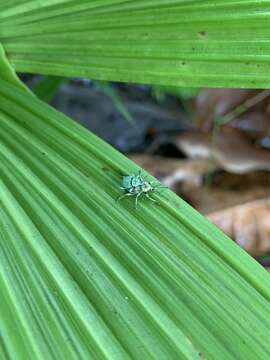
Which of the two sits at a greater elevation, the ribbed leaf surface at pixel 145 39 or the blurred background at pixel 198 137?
the blurred background at pixel 198 137

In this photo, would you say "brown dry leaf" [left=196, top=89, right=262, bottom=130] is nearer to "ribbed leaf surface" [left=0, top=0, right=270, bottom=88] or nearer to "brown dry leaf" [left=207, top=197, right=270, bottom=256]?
"brown dry leaf" [left=207, top=197, right=270, bottom=256]

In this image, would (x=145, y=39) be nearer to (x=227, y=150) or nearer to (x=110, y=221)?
(x=110, y=221)

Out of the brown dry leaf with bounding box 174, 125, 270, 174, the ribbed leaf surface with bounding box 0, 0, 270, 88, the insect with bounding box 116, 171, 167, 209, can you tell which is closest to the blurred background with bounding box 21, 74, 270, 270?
the brown dry leaf with bounding box 174, 125, 270, 174

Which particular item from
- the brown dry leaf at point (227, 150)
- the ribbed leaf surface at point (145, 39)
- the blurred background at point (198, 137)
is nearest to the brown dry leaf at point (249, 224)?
the blurred background at point (198, 137)

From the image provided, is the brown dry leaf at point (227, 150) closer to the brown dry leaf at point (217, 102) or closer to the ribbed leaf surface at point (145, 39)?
the brown dry leaf at point (217, 102)

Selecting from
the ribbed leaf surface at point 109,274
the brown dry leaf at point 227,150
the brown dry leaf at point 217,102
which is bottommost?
the ribbed leaf surface at point 109,274

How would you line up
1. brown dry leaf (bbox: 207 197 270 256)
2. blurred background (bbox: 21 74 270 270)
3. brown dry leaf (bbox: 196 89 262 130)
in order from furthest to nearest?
brown dry leaf (bbox: 196 89 262 130) → blurred background (bbox: 21 74 270 270) → brown dry leaf (bbox: 207 197 270 256)
